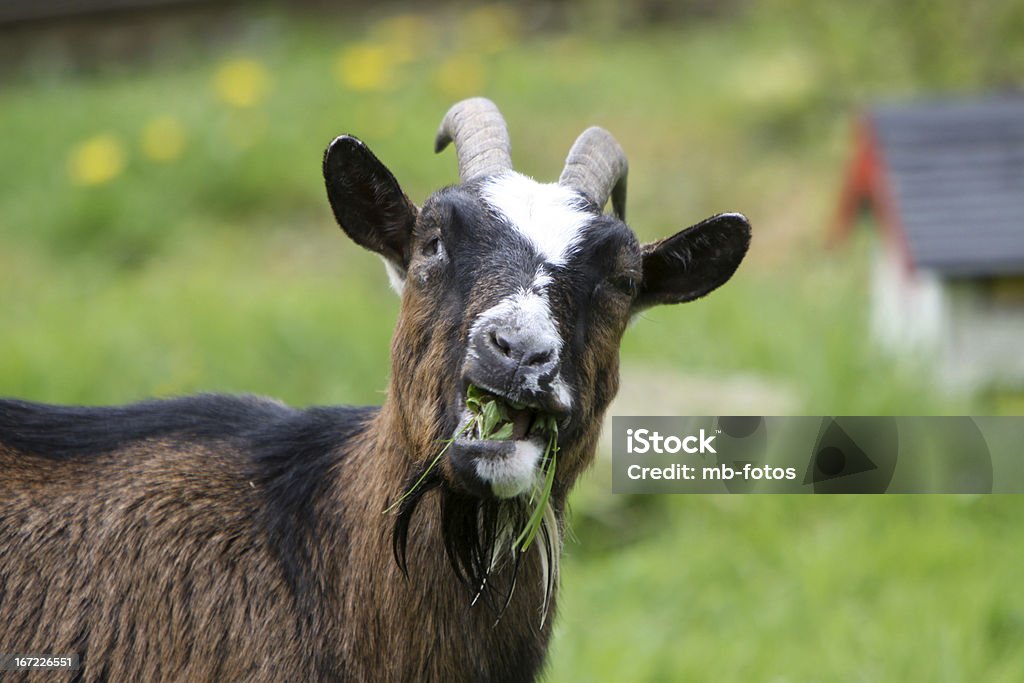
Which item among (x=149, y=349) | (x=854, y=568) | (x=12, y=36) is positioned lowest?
(x=854, y=568)

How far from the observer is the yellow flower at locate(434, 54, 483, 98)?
1135 cm

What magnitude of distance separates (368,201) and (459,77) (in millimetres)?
8332

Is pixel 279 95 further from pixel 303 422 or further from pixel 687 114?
pixel 303 422

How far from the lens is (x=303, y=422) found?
3.60 meters

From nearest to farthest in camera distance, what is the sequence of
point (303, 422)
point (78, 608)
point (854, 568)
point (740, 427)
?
point (78, 608), point (303, 422), point (854, 568), point (740, 427)

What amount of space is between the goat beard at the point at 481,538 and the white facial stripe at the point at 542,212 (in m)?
0.61

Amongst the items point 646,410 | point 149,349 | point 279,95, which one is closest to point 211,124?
point 279,95

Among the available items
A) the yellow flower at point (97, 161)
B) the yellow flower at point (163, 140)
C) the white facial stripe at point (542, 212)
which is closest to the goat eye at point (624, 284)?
the white facial stripe at point (542, 212)

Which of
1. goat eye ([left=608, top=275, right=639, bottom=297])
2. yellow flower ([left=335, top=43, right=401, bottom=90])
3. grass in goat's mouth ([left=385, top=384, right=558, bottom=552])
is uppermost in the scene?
yellow flower ([left=335, top=43, right=401, bottom=90])

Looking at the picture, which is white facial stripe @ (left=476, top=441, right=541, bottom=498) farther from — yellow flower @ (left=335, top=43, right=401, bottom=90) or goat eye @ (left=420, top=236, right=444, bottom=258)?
yellow flower @ (left=335, top=43, right=401, bottom=90)

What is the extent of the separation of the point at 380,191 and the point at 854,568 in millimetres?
3621

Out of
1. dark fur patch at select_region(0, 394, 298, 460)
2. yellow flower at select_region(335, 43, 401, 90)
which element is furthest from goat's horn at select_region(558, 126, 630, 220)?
yellow flower at select_region(335, 43, 401, 90)

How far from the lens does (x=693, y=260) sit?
142 inches

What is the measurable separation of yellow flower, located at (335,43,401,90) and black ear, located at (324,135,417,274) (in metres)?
7.82
